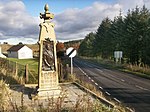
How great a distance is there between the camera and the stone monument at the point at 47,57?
41.7ft

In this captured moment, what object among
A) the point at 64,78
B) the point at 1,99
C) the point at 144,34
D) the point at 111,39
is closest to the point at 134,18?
the point at 144,34

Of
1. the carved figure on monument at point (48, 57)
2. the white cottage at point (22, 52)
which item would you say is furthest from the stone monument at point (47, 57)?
the white cottage at point (22, 52)

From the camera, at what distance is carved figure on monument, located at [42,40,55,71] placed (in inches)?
503

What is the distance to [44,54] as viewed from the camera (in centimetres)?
1277

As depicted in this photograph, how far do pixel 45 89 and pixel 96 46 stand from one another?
56197 mm

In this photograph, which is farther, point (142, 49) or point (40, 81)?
point (142, 49)

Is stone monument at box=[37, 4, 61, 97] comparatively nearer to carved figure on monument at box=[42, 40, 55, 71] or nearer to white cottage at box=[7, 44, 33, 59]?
carved figure on monument at box=[42, 40, 55, 71]

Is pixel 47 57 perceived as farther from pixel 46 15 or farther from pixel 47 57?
pixel 46 15

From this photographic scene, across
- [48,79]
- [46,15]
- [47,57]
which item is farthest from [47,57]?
[46,15]

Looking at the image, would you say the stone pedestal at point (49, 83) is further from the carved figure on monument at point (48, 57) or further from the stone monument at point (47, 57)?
the carved figure on monument at point (48, 57)

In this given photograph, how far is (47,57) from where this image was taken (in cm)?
1280

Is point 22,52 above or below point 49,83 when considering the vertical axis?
above

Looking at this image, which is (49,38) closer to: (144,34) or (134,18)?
(144,34)

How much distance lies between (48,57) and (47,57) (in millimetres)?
49
